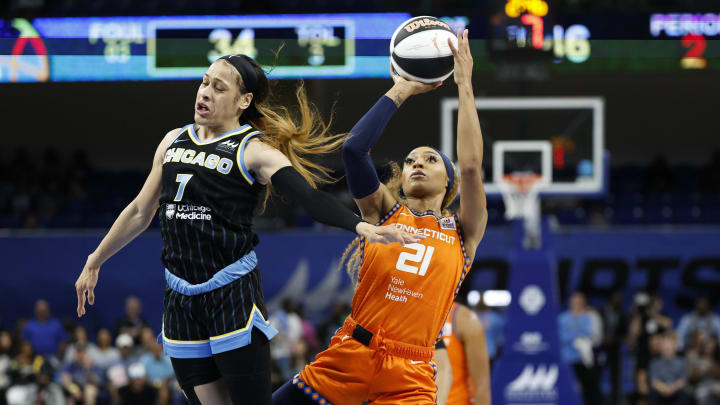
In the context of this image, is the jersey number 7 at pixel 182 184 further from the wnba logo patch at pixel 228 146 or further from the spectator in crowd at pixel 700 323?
the spectator in crowd at pixel 700 323

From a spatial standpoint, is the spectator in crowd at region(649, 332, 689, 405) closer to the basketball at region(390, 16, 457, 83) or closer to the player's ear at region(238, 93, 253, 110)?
the basketball at region(390, 16, 457, 83)

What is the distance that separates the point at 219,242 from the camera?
3.75 metres

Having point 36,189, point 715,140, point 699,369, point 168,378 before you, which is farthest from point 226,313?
point 715,140

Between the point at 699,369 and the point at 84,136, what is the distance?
1381 cm

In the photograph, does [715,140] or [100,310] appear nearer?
[100,310]

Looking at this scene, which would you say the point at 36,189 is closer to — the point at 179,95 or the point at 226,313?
the point at 179,95

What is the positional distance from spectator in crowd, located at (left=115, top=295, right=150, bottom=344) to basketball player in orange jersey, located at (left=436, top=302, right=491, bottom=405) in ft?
25.5

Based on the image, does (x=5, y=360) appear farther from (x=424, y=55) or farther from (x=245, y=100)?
(x=424, y=55)

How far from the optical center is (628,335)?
1341 centimetres

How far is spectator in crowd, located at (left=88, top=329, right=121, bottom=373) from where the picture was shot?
489 inches

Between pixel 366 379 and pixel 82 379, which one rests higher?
pixel 366 379

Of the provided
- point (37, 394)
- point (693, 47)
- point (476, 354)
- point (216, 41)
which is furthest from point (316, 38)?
point (37, 394)

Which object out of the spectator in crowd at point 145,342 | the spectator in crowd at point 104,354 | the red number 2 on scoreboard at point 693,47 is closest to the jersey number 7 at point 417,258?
the red number 2 on scoreboard at point 693,47

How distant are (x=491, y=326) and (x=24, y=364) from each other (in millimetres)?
6376
